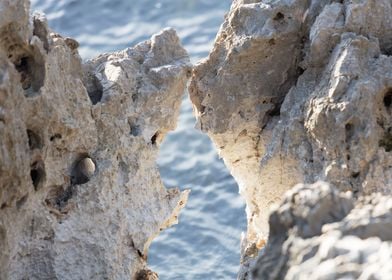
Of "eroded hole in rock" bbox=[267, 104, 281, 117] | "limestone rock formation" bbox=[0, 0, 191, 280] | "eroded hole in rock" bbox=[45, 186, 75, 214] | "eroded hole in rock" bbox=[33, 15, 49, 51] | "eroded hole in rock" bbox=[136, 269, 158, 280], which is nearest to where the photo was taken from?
"limestone rock formation" bbox=[0, 0, 191, 280]

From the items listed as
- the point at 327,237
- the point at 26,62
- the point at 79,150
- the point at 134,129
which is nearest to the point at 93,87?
the point at 134,129

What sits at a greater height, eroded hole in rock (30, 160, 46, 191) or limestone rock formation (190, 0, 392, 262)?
limestone rock formation (190, 0, 392, 262)

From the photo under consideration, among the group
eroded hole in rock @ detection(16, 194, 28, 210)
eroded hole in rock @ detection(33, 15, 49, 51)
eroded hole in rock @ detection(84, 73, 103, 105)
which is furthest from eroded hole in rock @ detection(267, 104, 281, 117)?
eroded hole in rock @ detection(16, 194, 28, 210)

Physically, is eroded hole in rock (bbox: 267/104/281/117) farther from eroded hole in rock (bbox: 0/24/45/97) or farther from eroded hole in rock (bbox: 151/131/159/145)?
eroded hole in rock (bbox: 0/24/45/97)

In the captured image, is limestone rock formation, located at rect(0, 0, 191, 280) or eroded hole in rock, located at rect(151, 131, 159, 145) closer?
limestone rock formation, located at rect(0, 0, 191, 280)

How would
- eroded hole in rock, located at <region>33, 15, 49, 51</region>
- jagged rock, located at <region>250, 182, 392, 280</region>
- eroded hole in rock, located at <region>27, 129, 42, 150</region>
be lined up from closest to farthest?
1. jagged rock, located at <region>250, 182, 392, 280</region>
2. eroded hole in rock, located at <region>27, 129, 42, 150</region>
3. eroded hole in rock, located at <region>33, 15, 49, 51</region>

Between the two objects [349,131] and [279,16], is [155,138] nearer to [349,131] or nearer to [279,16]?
[279,16]

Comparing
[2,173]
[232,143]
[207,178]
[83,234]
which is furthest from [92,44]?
[2,173]

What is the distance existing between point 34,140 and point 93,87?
67cm

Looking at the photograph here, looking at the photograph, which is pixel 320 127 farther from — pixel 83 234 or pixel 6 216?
pixel 6 216

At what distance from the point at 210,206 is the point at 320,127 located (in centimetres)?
439

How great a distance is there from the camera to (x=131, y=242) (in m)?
3.83

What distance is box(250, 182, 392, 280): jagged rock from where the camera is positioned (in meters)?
2.19

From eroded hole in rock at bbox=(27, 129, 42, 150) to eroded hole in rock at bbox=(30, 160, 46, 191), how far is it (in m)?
0.06
